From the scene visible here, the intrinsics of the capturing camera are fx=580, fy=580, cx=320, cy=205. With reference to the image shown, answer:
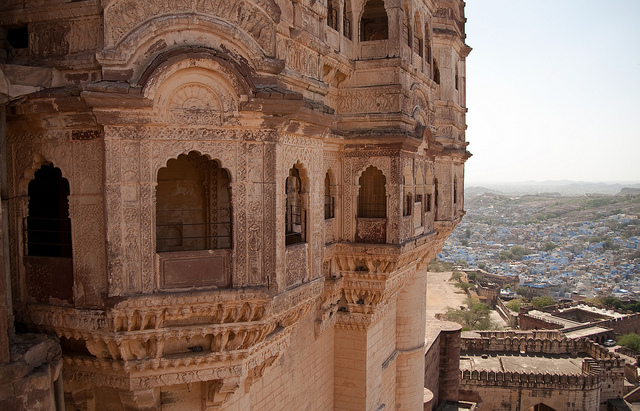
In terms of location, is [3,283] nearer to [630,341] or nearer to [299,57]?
[299,57]

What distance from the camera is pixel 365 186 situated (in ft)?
39.4

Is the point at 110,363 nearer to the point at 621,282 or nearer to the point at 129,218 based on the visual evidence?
the point at 129,218

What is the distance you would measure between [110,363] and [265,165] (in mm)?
2750

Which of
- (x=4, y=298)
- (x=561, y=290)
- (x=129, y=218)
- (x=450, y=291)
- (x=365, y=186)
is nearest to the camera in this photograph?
(x=4, y=298)

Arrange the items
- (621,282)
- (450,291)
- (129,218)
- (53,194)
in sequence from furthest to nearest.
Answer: (621,282) → (450,291) → (53,194) → (129,218)

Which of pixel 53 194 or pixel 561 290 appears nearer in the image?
pixel 53 194

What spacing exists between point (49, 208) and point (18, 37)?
7.10 ft

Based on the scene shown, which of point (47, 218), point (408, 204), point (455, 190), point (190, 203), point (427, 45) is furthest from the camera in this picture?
point (455, 190)

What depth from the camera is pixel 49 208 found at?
300 inches

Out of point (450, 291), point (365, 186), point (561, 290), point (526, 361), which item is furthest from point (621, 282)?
point (365, 186)

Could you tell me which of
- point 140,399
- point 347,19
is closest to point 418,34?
point 347,19

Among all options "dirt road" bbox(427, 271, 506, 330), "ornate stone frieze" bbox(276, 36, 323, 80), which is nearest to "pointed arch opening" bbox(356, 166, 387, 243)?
"ornate stone frieze" bbox(276, 36, 323, 80)

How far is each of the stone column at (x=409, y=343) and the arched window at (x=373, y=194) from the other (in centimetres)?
349

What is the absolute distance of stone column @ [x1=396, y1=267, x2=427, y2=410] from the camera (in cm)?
1450
